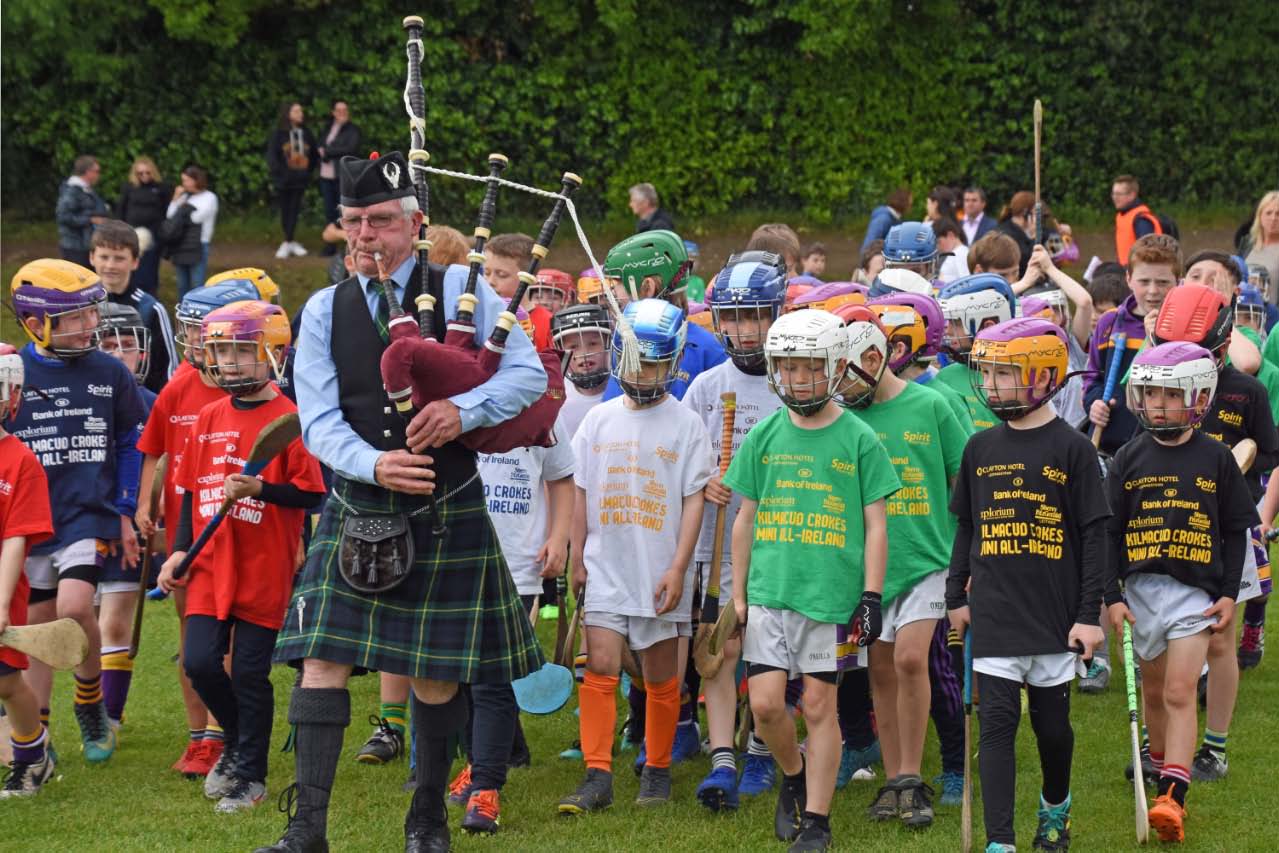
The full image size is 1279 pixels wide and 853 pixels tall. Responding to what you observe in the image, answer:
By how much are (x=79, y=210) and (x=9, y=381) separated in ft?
38.1

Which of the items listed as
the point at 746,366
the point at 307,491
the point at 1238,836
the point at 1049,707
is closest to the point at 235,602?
the point at 307,491

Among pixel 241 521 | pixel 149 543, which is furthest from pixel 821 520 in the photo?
pixel 149 543

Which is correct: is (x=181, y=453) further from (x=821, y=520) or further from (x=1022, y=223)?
(x=1022, y=223)

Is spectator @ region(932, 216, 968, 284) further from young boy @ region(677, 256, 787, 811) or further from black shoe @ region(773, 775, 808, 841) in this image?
black shoe @ region(773, 775, 808, 841)

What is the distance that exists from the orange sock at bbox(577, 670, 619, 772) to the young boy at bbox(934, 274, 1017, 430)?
6.62 ft

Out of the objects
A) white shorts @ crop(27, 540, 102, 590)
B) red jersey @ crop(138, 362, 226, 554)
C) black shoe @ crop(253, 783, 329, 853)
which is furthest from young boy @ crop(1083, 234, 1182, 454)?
white shorts @ crop(27, 540, 102, 590)

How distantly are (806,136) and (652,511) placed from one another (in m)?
16.9

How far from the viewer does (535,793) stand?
6621 millimetres

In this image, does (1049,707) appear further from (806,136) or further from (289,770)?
(806,136)

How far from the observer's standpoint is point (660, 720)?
6398 mm

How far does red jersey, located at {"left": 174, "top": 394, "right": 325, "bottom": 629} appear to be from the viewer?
650 centimetres

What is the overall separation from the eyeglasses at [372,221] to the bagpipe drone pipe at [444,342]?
0.36ft

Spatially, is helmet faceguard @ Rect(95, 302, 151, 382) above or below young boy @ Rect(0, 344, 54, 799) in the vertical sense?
above

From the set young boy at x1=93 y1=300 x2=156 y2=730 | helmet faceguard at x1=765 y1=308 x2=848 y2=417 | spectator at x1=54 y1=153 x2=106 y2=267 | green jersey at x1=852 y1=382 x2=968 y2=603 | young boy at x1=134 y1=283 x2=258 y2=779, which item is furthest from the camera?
spectator at x1=54 y1=153 x2=106 y2=267
